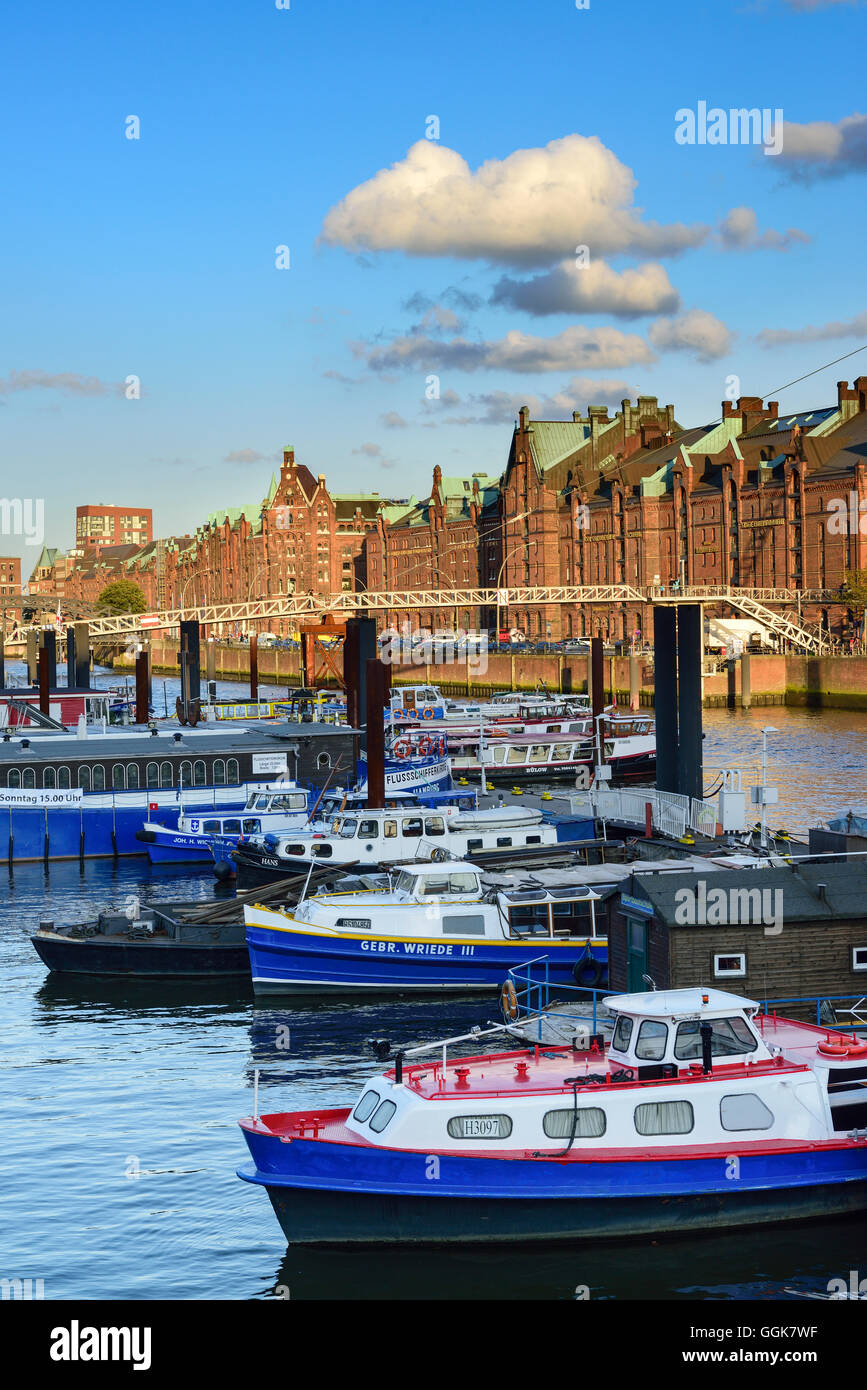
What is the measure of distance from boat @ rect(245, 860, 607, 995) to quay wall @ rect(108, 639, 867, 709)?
215 ft

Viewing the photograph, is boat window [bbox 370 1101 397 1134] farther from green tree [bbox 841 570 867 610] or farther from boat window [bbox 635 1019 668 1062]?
green tree [bbox 841 570 867 610]

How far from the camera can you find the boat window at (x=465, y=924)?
102 feet

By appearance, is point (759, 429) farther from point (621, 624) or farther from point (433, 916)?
point (433, 916)

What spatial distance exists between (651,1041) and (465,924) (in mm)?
11653

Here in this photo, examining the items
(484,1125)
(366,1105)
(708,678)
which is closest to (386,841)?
(366,1105)

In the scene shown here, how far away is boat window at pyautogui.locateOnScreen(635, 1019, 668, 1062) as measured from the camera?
63.9ft

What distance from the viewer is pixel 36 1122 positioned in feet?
80.9

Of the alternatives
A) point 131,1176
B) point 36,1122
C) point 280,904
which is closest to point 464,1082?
point 131,1176

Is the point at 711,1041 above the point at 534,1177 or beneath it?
above

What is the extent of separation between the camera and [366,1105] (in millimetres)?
19453

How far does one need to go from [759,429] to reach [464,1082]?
125333 mm

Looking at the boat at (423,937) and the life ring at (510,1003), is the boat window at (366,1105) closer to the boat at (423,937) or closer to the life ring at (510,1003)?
the life ring at (510,1003)
